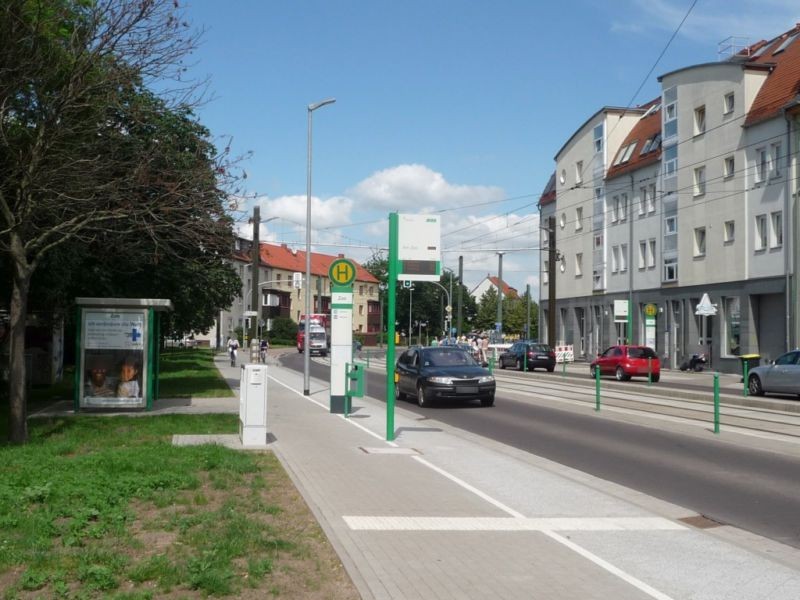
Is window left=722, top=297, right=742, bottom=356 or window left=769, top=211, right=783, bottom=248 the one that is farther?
window left=722, top=297, right=742, bottom=356

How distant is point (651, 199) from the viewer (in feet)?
167

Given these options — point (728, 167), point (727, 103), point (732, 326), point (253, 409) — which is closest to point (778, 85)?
point (727, 103)

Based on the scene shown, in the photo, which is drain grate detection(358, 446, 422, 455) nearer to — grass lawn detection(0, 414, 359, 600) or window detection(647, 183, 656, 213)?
grass lawn detection(0, 414, 359, 600)

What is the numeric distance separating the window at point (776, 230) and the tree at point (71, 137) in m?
29.5

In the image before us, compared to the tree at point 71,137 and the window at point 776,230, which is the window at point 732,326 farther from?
the tree at point 71,137

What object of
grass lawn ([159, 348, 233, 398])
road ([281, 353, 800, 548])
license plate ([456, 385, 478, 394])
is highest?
license plate ([456, 385, 478, 394])

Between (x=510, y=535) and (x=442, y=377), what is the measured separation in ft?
49.5

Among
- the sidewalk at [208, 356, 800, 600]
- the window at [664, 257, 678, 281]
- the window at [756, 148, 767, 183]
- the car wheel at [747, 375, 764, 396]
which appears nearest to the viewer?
the sidewalk at [208, 356, 800, 600]

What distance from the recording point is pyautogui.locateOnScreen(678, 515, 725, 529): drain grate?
8.59 m

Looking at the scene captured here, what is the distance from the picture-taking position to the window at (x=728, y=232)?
141 feet

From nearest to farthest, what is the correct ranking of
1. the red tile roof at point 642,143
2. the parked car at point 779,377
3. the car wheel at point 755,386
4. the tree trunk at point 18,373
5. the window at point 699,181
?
1. the tree trunk at point 18,373
2. the parked car at point 779,377
3. the car wheel at point 755,386
4. the window at point 699,181
5. the red tile roof at point 642,143

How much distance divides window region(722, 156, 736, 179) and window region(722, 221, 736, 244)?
2199 millimetres

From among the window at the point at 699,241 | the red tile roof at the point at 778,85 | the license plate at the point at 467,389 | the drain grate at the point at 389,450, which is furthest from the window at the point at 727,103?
the drain grate at the point at 389,450

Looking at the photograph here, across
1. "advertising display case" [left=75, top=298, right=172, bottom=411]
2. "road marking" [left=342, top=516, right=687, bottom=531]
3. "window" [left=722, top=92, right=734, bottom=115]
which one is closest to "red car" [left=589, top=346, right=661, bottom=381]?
"window" [left=722, top=92, right=734, bottom=115]
